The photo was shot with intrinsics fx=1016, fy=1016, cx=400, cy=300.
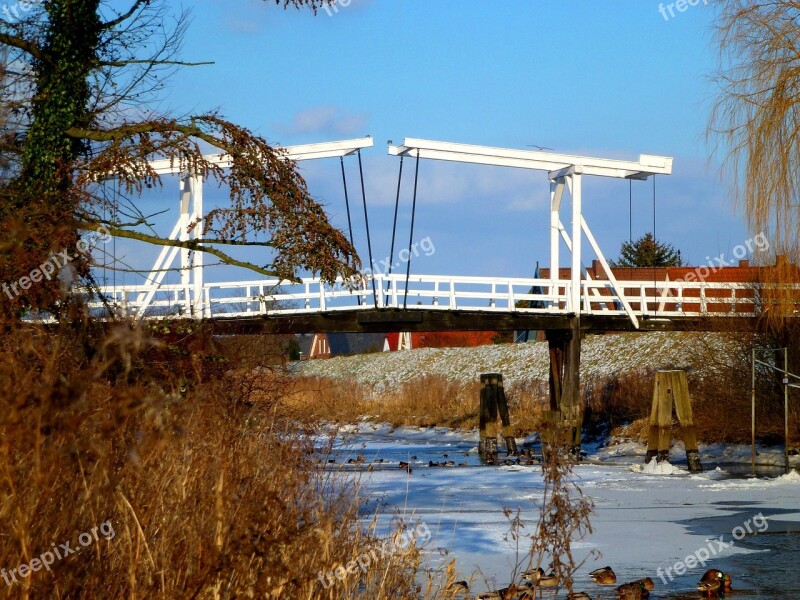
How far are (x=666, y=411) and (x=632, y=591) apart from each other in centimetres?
1345

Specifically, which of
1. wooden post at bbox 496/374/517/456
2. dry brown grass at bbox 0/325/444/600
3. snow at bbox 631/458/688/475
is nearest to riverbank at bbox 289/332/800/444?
snow at bbox 631/458/688/475

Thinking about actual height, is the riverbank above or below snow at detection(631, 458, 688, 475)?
above

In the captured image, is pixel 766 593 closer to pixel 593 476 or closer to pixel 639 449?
pixel 593 476

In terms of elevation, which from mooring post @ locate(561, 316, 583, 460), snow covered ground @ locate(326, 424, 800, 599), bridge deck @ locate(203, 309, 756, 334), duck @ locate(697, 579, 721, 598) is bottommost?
snow covered ground @ locate(326, 424, 800, 599)

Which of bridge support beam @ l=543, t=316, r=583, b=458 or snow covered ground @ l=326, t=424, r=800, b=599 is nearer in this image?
snow covered ground @ l=326, t=424, r=800, b=599

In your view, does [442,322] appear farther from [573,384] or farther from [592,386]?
[592,386]

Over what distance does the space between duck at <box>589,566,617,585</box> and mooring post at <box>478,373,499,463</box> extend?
1482 cm

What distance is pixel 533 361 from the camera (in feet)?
131

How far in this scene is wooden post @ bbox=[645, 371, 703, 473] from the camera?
2055 centimetres

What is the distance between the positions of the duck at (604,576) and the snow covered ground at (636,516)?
3.6 inches

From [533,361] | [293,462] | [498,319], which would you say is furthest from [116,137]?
[533,361]

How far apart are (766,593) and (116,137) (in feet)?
24.9

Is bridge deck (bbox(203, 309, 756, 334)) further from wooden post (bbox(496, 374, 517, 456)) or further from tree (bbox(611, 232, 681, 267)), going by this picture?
tree (bbox(611, 232, 681, 267))

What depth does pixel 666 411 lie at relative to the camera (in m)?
21.0
